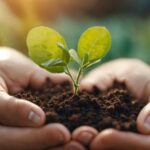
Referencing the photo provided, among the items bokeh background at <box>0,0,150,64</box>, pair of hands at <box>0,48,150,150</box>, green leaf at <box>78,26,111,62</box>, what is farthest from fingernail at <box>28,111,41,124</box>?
bokeh background at <box>0,0,150,64</box>

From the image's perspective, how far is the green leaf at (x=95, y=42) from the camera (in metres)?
1.09

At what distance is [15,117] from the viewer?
101 centimetres

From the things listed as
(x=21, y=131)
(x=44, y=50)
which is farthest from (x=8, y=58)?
(x=21, y=131)

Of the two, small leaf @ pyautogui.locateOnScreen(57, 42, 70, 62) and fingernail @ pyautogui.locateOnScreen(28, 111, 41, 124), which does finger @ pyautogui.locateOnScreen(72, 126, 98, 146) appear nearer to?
fingernail @ pyautogui.locateOnScreen(28, 111, 41, 124)

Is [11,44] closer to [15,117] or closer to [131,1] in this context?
[131,1]

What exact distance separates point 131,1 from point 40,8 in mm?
508

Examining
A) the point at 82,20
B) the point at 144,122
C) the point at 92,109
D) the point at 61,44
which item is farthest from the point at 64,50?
the point at 82,20

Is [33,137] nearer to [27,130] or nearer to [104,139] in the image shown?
[27,130]

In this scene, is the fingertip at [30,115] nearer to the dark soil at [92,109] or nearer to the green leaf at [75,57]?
the dark soil at [92,109]

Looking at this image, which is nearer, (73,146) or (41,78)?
(73,146)

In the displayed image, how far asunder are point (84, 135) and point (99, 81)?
1.42ft

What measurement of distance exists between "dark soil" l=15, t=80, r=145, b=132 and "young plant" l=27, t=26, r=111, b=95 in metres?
0.08

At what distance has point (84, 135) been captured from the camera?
0.95 m

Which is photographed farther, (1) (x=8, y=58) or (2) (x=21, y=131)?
(1) (x=8, y=58)
